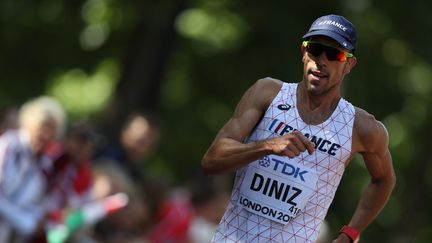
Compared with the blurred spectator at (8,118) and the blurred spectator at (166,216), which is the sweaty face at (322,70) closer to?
the blurred spectator at (8,118)

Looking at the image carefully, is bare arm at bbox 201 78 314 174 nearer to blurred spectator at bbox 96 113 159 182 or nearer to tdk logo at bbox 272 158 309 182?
tdk logo at bbox 272 158 309 182

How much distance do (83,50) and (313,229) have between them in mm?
14649

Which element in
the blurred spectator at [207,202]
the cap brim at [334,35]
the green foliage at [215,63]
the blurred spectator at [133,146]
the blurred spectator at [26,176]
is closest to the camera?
the cap brim at [334,35]

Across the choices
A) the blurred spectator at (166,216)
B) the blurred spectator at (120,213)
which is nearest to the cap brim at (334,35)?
the blurred spectator at (120,213)

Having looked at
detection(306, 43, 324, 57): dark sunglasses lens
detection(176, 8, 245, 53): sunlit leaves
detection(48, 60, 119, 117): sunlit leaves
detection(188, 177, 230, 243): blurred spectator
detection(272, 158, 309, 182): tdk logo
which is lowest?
detection(48, 60, 119, 117): sunlit leaves

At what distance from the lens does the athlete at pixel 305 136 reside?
866 centimetres

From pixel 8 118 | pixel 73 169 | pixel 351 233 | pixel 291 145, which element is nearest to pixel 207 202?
pixel 73 169

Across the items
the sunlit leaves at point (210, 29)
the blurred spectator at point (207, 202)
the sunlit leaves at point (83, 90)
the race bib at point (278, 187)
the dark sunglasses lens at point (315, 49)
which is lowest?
the sunlit leaves at point (83, 90)

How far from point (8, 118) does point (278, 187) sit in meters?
4.39

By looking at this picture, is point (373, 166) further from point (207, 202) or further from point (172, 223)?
point (172, 223)

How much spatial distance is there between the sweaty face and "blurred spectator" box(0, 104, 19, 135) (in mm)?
4350

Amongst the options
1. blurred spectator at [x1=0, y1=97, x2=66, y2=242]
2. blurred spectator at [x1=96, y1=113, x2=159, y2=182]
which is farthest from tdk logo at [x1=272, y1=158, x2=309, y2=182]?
blurred spectator at [x1=96, y1=113, x2=159, y2=182]

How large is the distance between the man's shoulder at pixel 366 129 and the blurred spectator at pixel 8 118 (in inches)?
169

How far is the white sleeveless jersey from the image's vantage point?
346 inches
